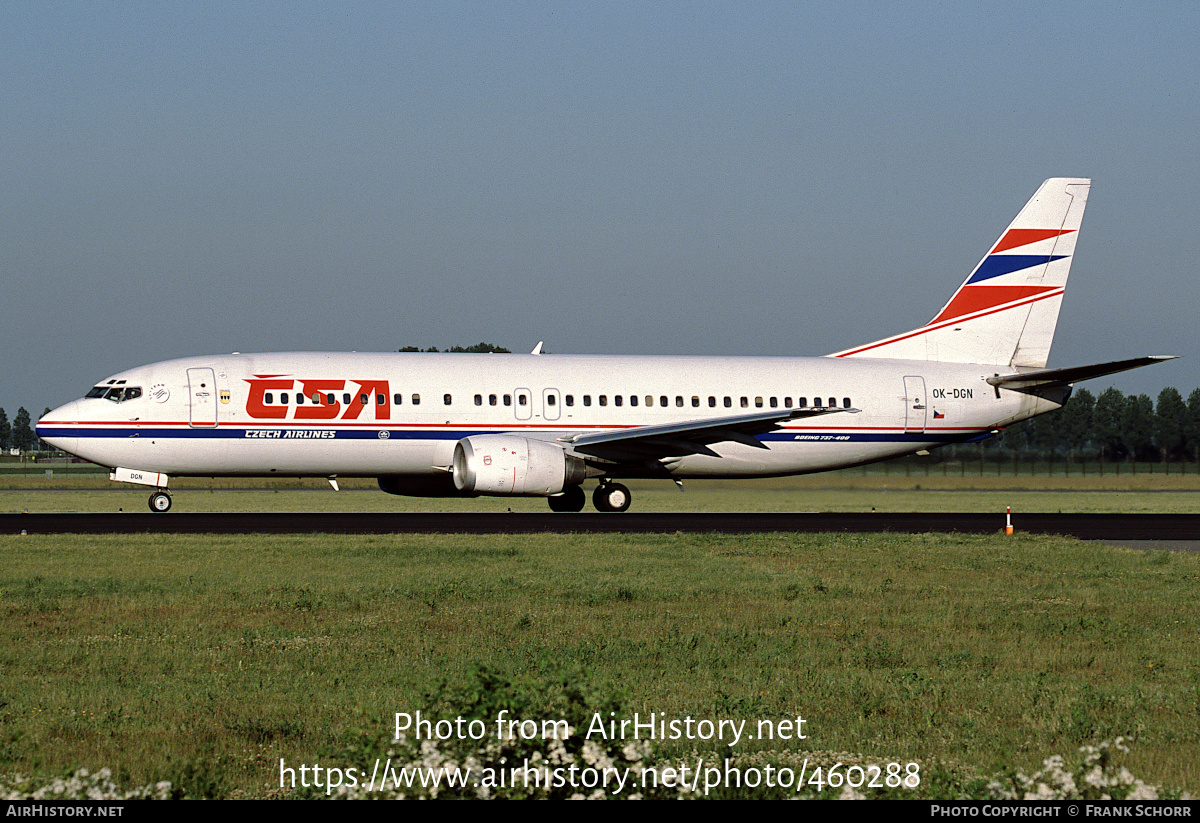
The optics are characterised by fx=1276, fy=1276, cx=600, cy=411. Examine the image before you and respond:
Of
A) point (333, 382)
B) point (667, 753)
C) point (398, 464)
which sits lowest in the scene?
point (667, 753)

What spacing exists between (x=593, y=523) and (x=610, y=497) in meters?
4.96

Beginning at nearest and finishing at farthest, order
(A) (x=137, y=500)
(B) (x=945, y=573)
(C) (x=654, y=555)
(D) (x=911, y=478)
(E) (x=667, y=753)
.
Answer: (E) (x=667, y=753) → (B) (x=945, y=573) → (C) (x=654, y=555) → (A) (x=137, y=500) → (D) (x=911, y=478)

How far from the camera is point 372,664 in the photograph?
1054 cm

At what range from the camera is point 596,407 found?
3203cm

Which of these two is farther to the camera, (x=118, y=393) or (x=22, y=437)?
(x=22, y=437)

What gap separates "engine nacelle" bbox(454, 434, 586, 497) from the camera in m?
28.6

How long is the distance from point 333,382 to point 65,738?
74.4 ft

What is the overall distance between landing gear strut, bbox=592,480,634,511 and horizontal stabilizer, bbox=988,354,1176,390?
10941 mm

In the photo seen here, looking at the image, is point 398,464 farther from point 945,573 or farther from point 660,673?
point 660,673

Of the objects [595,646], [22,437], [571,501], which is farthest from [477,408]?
[22,437]

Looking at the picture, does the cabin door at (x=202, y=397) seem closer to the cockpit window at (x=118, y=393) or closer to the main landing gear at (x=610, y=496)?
the cockpit window at (x=118, y=393)

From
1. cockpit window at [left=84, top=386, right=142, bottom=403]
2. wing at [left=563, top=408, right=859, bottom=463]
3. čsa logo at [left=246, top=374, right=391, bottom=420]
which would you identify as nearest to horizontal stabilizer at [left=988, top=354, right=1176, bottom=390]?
wing at [left=563, top=408, right=859, bottom=463]

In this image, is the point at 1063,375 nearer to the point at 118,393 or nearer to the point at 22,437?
the point at 118,393
